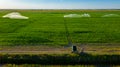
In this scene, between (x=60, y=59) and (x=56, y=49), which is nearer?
(x=60, y=59)

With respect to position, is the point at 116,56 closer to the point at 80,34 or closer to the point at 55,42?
the point at 55,42

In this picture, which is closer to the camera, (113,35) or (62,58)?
(62,58)

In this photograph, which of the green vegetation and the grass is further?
the grass

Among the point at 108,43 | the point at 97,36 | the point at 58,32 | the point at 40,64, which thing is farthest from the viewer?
the point at 58,32

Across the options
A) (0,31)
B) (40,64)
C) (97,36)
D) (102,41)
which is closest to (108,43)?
(102,41)

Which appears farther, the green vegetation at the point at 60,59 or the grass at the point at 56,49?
the grass at the point at 56,49

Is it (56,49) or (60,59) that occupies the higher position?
(60,59)

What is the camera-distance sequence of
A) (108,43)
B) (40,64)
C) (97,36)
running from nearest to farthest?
(40,64) < (108,43) < (97,36)
